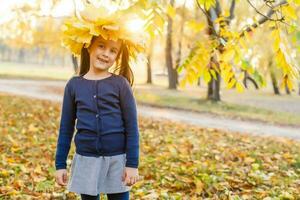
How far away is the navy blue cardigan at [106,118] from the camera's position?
9.80ft

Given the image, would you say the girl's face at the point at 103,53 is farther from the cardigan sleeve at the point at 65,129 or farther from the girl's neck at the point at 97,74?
the cardigan sleeve at the point at 65,129

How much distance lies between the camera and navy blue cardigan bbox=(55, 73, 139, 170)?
9.80 ft

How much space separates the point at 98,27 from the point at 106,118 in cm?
61

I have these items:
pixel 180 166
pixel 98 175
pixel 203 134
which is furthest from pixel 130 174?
pixel 203 134

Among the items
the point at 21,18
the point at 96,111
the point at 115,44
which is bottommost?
the point at 96,111

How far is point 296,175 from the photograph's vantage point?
6449mm

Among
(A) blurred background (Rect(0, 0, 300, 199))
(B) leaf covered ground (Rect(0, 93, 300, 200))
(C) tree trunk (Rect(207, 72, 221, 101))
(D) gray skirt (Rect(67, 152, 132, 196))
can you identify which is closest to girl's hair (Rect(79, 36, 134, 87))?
(A) blurred background (Rect(0, 0, 300, 199))

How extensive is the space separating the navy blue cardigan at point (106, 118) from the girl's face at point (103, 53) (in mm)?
97

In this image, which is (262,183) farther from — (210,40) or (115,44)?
(115,44)

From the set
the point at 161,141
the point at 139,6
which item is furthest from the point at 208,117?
the point at 139,6

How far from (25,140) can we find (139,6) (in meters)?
5.74

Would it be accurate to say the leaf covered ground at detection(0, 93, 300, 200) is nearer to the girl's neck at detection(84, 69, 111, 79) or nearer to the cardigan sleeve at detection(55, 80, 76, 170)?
the cardigan sleeve at detection(55, 80, 76, 170)

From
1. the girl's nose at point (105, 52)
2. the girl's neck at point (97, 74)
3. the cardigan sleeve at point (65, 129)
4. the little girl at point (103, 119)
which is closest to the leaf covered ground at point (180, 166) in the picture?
the cardigan sleeve at point (65, 129)

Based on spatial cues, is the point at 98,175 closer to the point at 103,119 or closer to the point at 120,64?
the point at 103,119
